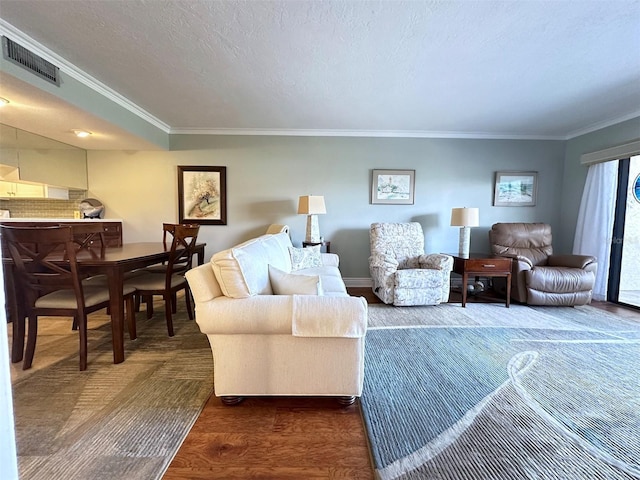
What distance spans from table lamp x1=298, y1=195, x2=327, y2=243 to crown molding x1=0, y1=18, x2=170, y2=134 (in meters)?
2.21

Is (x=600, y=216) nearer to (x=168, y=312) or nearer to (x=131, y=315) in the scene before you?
(x=168, y=312)

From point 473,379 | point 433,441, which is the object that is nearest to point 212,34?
point 433,441

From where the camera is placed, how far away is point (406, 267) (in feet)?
12.0

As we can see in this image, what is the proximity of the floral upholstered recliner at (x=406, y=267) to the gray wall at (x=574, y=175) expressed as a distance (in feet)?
7.61

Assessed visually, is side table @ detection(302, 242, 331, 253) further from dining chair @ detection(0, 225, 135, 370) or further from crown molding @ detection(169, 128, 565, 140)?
dining chair @ detection(0, 225, 135, 370)

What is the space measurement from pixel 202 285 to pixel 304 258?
1594 millimetres

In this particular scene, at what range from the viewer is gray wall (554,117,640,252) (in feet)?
11.5

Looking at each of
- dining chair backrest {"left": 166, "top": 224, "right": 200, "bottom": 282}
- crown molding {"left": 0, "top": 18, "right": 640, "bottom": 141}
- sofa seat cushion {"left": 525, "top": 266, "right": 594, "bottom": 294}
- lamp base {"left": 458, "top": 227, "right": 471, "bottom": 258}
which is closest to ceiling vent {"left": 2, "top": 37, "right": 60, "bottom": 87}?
crown molding {"left": 0, "top": 18, "right": 640, "bottom": 141}

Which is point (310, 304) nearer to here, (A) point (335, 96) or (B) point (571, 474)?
(B) point (571, 474)

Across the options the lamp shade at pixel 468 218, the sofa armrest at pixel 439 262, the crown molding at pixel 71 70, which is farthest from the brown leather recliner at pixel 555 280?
the crown molding at pixel 71 70

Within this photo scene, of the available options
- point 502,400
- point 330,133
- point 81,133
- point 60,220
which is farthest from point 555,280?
point 60,220

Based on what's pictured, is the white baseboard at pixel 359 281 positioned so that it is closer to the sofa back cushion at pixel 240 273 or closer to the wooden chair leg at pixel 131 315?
the sofa back cushion at pixel 240 273

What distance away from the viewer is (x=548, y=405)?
1.52 metres

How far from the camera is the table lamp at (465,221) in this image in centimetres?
350
